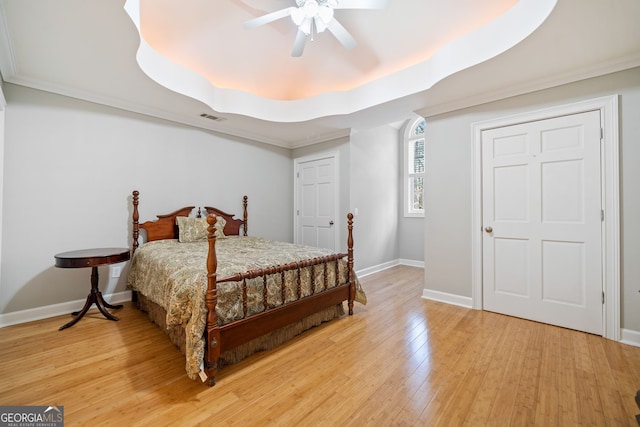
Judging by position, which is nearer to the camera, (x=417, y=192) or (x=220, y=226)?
(x=220, y=226)

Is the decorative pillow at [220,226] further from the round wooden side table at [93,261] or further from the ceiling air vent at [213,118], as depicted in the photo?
the ceiling air vent at [213,118]

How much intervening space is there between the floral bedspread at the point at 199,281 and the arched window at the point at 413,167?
323 cm

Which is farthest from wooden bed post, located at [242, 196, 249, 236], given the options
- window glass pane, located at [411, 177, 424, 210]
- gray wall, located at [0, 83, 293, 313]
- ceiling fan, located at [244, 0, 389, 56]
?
window glass pane, located at [411, 177, 424, 210]

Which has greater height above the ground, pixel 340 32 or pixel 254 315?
pixel 340 32

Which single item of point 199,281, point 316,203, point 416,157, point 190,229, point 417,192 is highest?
point 416,157

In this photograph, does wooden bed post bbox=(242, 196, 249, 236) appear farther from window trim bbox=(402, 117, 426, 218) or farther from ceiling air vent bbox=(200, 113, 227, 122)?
window trim bbox=(402, 117, 426, 218)

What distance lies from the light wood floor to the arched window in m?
3.20

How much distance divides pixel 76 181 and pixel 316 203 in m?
3.21

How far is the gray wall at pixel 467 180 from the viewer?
2289 mm

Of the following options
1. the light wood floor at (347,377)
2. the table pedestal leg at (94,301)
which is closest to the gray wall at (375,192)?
the light wood floor at (347,377)

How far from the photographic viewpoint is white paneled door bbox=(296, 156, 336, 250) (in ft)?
15.0

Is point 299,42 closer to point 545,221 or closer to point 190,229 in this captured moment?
point 190,229

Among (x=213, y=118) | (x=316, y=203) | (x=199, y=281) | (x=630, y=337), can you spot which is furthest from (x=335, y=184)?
(x=630, y=337)

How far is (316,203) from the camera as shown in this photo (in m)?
4.81
